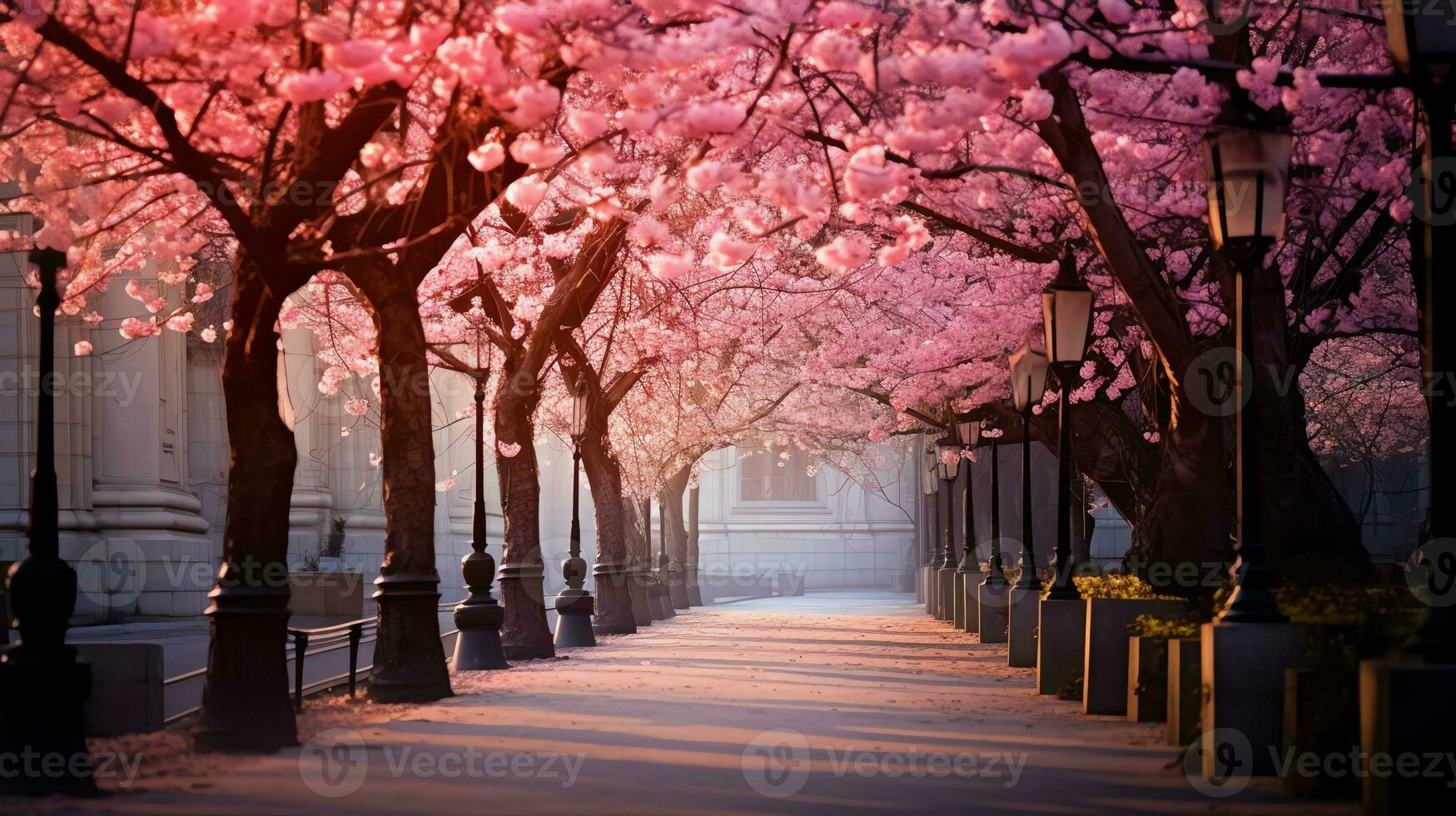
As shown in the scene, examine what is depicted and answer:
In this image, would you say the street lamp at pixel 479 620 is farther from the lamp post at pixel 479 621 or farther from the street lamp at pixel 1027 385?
the street lamp at pixel 1027 385

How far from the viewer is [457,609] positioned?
65.2 ft

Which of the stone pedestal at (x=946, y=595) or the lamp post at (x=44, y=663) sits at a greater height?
the lamp post at (x=44, y=663)

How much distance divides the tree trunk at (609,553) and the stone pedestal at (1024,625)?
1199 centimetres

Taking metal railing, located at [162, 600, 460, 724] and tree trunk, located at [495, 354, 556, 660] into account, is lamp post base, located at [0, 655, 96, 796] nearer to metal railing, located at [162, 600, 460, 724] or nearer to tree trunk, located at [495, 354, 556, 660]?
metal railing, located at [162, 600, 460, 724]

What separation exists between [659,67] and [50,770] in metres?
5.41

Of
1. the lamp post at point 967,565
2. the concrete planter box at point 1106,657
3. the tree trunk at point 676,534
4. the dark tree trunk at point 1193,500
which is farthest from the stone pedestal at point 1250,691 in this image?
the tree trunk at point 676,534

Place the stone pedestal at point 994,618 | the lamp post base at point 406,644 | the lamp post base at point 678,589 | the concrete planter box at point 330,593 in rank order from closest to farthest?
the lamp post base at point 406,644 → the stone pedestal at point 994,618 → the concrete planter box at point 330,593 → the lamp post base at point 678,589

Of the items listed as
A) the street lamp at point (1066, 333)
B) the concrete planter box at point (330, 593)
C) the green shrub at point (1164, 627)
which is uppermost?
the street lamp at point (1066, 333)

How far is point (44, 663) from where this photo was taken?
9.04m

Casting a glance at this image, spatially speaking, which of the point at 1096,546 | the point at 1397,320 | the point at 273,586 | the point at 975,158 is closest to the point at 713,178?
the point at 273,586

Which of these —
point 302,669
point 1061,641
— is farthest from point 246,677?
point 1061,641

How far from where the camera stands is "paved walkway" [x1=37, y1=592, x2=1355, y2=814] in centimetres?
830

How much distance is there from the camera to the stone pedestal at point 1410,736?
23.5 ft

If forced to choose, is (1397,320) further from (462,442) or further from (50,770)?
(462,442)
